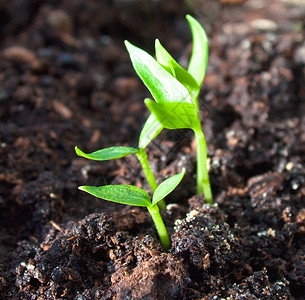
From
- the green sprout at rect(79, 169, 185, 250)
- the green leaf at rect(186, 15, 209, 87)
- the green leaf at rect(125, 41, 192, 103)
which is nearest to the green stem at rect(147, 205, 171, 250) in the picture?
the green sprout at rect(79, 169, 185, 250)

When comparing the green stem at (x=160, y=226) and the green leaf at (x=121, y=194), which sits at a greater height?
the green leaf at (x=121, y=194)

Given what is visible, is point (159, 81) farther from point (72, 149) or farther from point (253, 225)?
point (72, 149)

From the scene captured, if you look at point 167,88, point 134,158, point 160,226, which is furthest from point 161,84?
point 134,158

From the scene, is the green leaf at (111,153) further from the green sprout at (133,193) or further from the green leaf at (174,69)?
the green leaf at (174,69)

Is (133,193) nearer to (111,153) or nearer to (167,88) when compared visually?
(111,153)

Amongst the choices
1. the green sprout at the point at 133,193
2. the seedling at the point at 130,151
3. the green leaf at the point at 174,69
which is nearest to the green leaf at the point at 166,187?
the green sprout at the point at 133,193

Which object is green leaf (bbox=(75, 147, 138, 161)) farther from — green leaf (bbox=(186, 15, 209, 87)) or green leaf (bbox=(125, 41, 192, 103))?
green leaf (bbox=(186, 15, 209, 87))

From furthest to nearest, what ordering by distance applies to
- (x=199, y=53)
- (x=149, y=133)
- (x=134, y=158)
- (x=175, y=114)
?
(x=134, y=158) < (x=199, y=53) < (x=149, y=133) < (x=175, y=114)

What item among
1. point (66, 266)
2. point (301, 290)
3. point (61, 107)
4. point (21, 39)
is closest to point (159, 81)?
point (66, 266)
